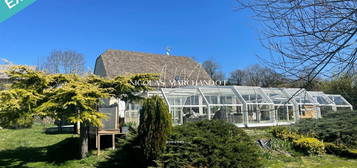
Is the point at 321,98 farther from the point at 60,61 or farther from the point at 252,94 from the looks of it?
the point at 60,61

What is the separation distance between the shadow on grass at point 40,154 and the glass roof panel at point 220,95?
30.1ft

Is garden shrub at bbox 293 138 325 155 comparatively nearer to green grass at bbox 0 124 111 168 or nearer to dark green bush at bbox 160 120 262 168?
dark green bush at bbox 160 120 262 168

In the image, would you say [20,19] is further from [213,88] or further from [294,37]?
[294,37]

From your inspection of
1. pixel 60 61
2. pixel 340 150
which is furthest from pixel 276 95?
pixel 60 61

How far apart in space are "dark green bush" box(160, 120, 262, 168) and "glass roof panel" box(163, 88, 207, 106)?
9148mm

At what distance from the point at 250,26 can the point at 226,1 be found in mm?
589

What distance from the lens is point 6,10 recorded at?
20.9ft

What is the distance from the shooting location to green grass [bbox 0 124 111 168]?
7.65 metres

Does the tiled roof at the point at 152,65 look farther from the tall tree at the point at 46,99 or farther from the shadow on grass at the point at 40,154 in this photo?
the tall tree at the point at 46,99

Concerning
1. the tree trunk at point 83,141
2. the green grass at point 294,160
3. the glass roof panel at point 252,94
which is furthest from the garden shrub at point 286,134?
the tree trunk at point 83,141

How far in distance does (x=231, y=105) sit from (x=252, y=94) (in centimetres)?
273

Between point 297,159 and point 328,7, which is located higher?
point 328,7

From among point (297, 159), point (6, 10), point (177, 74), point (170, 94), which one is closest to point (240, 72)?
point (177, 74)

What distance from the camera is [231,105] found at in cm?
1622
